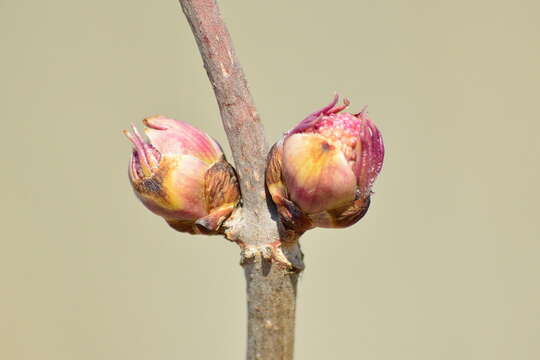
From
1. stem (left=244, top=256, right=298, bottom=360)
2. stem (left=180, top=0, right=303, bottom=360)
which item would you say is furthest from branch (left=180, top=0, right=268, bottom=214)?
stem (left=244, top=256, right=298, bottom=360)

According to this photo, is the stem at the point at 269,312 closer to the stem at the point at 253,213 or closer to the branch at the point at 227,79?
the stem at the point at 253,213

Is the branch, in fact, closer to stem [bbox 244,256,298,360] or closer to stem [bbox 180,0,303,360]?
stem [bbox 180,0,303,360]

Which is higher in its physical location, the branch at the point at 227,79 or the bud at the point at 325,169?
the branch at the point at 227,79

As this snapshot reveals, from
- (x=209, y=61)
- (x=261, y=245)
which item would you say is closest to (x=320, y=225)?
(x=261, y=245)

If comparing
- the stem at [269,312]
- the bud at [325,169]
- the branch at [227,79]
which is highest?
the branch at [227,79]

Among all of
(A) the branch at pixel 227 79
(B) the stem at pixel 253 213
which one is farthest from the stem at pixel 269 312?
(A) the branch at pixel 227 79

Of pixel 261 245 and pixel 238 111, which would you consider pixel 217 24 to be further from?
pixel 261 245
